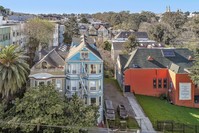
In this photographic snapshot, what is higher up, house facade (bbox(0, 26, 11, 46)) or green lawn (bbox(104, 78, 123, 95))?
house facade (bbox(0, 26, 11, 46))

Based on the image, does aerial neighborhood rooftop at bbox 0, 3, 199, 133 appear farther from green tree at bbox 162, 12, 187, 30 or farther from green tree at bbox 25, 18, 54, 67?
green tree at bbox 162, 12, 187, 30

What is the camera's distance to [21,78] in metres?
33.4

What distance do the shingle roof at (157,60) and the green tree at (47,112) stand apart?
72.1 feet

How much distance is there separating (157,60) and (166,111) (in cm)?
1212

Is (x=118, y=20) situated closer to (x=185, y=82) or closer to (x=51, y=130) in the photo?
(x=185, y=82)

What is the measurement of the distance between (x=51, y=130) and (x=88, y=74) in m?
10.5

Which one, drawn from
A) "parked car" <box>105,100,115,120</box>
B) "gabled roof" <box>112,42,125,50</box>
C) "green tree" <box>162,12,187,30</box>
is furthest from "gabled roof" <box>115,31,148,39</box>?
"parked car" <box>105,100,115,120</box>

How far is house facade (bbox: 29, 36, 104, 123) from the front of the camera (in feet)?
121

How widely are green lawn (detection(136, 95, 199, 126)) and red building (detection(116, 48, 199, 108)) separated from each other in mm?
1865

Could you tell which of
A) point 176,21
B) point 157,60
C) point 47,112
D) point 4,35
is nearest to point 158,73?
point 157,60

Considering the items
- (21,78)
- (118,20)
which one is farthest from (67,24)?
(21,78)

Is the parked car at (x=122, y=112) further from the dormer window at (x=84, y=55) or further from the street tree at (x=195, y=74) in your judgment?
the street tree at (x=195, y=74)

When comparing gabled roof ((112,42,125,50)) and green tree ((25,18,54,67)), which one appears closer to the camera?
green tree ((25,18,54,67))

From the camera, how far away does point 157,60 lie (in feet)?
172
